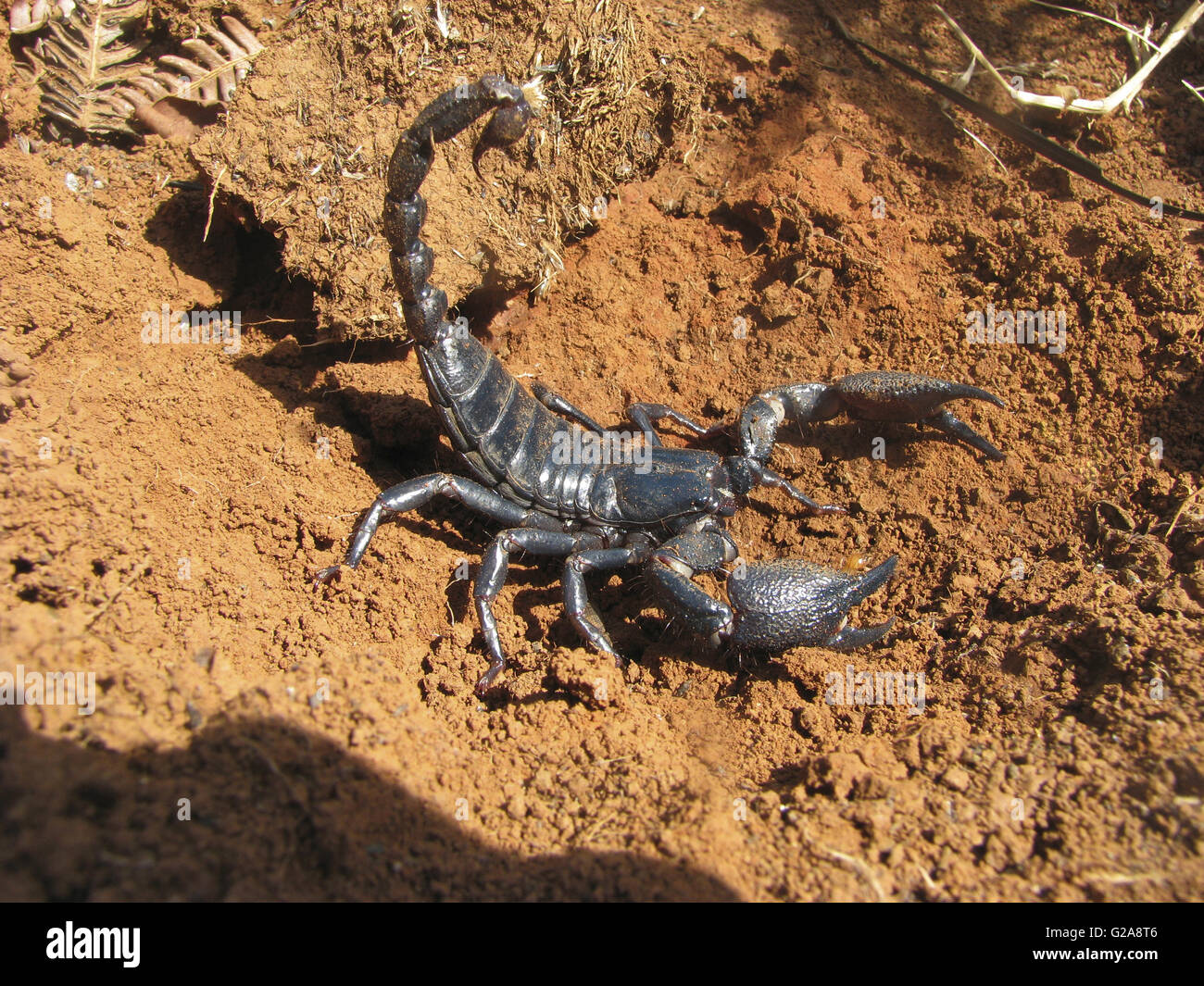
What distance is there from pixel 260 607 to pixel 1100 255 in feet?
18.1

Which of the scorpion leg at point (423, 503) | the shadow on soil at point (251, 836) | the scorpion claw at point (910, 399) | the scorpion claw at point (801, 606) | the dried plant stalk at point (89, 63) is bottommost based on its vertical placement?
the shadow on soil at point (251, 836)

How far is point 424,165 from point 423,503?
6.49 feet

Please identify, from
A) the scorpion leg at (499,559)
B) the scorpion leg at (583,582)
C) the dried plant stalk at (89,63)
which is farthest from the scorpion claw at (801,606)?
the dried plant stalk at (89,63)

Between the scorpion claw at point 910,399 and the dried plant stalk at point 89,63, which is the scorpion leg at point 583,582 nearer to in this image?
the scorpion claw at point 910,399

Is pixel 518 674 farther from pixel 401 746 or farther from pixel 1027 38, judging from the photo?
pixel 1027 38

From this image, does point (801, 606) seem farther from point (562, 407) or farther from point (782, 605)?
point (562, 407)

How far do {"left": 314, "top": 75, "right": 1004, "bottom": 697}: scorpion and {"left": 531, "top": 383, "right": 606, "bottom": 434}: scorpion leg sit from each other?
0.02 m

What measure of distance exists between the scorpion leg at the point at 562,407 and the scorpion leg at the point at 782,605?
1728 millimetres

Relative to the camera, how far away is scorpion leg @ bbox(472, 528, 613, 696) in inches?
151

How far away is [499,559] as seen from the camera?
4.11 meters

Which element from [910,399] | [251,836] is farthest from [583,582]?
[910,399]

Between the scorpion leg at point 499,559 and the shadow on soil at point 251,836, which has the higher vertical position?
the scorpion leg at point 499,559

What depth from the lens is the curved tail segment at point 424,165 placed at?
348 cm

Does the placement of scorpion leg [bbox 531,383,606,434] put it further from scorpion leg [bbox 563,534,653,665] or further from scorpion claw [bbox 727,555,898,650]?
scorpion claw [bbox 727,555,898,650]
